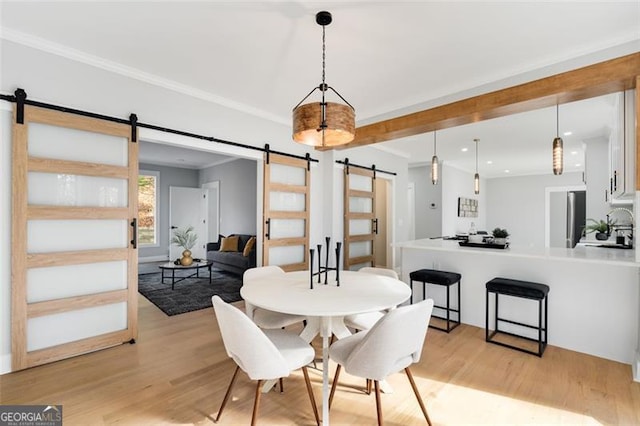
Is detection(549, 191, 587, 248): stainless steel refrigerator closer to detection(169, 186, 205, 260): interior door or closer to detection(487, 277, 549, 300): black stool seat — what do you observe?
detection(487, 277, 549, 300): black stool seat

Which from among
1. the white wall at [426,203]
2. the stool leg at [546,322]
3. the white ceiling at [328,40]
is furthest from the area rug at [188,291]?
the white wall at [426,203]

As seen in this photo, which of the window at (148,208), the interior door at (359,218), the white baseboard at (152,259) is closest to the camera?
the interior door at (359,218)

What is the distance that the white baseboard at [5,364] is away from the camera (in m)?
2.34

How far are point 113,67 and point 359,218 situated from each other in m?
3.95

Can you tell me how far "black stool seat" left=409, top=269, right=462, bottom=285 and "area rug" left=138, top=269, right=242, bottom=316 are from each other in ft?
8.45

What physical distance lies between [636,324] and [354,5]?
3.39m

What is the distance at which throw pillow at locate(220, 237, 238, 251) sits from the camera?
651 centimetres

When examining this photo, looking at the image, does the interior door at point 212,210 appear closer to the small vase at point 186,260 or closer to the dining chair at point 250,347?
the small vase at point 186,260

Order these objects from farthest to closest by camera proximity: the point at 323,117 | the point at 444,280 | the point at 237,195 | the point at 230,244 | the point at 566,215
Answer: the point at 566,215 < the point at 237,195 < the point at 230,244 < the point at 444,280 < the point at 323,117

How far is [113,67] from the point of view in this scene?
9.43ft

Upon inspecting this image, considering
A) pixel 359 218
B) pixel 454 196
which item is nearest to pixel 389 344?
pixel 359 218

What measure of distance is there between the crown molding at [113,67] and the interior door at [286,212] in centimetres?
84

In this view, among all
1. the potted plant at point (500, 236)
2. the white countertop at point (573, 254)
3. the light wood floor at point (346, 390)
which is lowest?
the light wood floor at point (346, 390)

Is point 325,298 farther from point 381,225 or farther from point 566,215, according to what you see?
point 566,215
